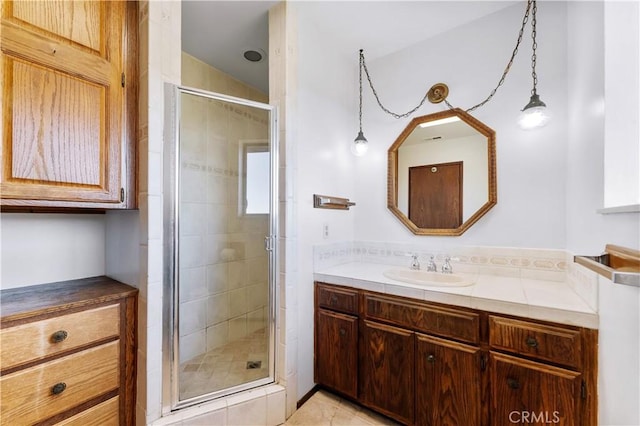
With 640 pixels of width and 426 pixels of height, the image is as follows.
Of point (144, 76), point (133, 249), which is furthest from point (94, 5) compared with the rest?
point (133, 249)

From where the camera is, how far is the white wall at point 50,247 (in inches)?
50.8

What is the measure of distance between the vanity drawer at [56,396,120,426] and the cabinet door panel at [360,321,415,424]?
1.35 meters

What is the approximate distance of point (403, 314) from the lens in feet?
4.98

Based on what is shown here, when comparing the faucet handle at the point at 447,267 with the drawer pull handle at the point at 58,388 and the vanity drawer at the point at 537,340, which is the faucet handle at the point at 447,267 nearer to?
the vanity drawer at the point at 537,340

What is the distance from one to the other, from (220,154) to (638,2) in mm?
2205

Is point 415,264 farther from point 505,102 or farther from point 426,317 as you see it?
point 505,102

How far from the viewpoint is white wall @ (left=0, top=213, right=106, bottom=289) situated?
1.29m

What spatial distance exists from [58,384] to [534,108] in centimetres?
270

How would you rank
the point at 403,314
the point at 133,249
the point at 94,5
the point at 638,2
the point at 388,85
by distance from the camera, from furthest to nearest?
the point at 388,85, the point at 403,314, the point at 133,249, the point at 94,5, the point at 638,2

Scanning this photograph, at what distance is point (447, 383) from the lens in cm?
136

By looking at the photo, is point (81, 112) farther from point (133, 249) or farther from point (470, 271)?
point (470, 271)

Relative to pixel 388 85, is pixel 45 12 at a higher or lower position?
lower

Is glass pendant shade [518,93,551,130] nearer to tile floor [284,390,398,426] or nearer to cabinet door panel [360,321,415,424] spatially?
cabinet door panel [360,321,415,424]

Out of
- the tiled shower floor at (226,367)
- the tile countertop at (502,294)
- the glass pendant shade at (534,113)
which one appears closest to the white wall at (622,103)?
the glass pendant shade at (534,113)
